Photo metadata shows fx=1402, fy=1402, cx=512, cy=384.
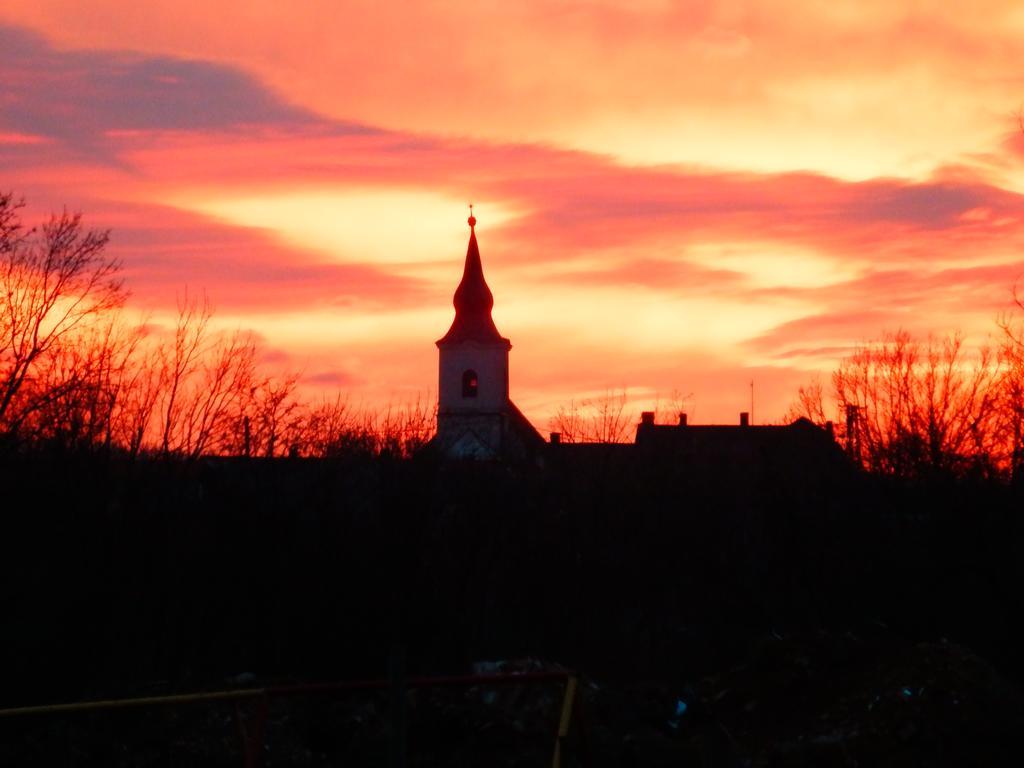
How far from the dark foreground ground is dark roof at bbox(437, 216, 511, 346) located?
183ft

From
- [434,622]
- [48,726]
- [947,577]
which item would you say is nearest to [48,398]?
[434,622]

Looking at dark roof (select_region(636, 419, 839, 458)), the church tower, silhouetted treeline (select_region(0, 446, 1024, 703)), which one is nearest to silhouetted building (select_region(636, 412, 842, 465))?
dark roof (select_region(636, 419, 839, 458))

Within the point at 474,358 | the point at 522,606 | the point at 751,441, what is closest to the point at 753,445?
the point at 751,441

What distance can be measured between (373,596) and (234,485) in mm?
4137

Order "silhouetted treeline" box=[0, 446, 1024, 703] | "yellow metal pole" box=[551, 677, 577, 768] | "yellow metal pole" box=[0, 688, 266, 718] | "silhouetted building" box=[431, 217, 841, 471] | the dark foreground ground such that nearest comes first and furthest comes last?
"yellow metal pole" box=[551, 677, 577, 768] < "yellow metal pole" box=[0, 688, 266, 718] < the dark foreground ground < "silhouetted treeline" box=[0, 446, 1024, 703] < "silhouetted building" box=[431, 217, 841, 471]

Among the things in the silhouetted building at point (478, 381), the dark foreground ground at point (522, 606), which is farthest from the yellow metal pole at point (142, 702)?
the silhouetted building at point (478, 381)

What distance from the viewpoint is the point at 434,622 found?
1163 inches

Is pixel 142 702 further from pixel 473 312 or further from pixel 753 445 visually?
pixel 473 312

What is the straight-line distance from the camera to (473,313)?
97.2 m

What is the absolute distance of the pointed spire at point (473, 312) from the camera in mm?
95562

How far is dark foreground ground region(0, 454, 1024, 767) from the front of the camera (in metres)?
16.1

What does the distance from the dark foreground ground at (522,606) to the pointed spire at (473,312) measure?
5574 cm

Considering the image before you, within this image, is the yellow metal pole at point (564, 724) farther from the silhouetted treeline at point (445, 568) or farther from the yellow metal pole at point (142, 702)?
the silhouetted treeline at point (445, 568)

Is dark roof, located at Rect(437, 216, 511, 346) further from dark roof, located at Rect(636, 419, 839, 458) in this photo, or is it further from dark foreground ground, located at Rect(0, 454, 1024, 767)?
dark foreground ground, located at Rect(0, 454, 1024, 767)
